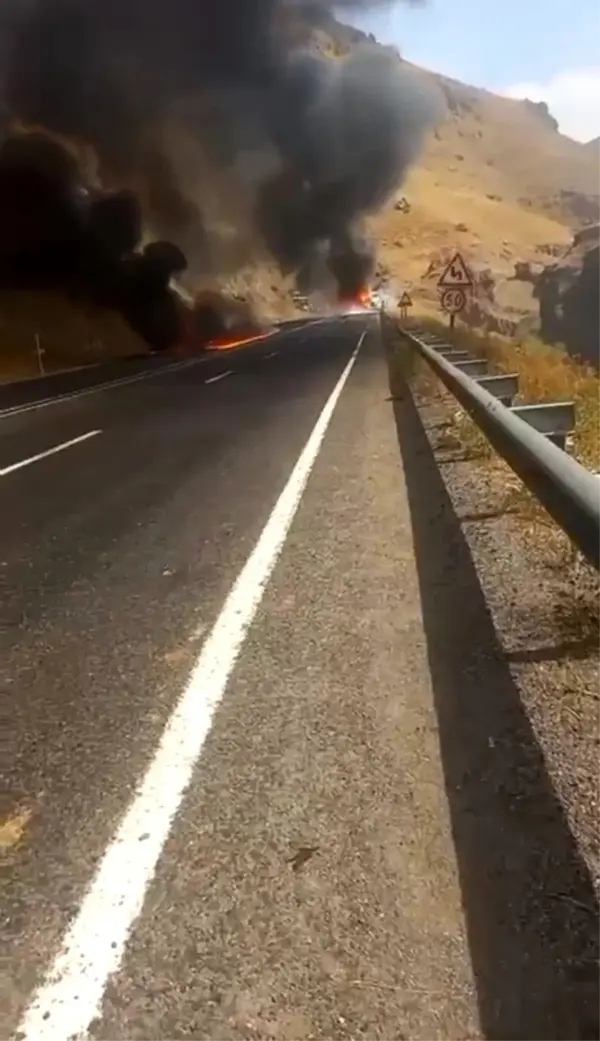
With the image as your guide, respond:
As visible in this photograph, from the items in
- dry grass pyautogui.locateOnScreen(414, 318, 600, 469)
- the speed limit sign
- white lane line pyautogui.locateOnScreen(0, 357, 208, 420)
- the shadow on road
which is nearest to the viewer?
the shadow on road

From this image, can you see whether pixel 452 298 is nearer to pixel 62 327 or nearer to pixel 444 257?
pixel 62 327

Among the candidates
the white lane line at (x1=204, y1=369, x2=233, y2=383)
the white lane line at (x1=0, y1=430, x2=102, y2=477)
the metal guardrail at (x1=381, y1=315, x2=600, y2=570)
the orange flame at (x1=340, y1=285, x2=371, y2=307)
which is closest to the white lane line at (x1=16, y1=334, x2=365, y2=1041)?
the metal guardrail at (x1=381, y1=315, x2=600, y2=570)

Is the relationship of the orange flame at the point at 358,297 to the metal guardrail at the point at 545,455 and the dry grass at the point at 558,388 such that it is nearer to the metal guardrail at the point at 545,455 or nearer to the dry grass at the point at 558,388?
the dry grass at the point at 558,388

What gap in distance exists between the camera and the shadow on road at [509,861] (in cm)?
191

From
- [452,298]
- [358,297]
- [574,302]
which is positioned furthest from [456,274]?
[358,297]

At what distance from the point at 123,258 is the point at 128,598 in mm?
39688

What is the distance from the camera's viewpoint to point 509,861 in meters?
2.36

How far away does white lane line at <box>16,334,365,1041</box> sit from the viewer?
1942 millimetres

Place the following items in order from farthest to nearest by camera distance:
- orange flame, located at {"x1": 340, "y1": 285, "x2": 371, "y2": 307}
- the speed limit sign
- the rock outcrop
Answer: orange flame, located at {"x1": 340, "y1": 285, "x2": 371, "y2": 307}
the rock outcrop
the speed limit sign

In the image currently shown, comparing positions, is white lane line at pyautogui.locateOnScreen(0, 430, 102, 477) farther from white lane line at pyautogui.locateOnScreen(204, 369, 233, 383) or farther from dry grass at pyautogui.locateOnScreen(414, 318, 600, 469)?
white lane line at pyautogui.locateOnScreen(204, 369, 233, 383)

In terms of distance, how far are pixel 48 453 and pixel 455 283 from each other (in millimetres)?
10011

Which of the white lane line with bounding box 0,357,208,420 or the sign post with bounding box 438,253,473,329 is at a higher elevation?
the sign post with bounding box 438,253,473,329

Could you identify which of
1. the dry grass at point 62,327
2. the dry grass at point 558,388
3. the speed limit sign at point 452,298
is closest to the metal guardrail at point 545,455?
the dry grass at point 558,388

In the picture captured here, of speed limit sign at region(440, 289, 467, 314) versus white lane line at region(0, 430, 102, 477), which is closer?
white lane line at region(0, 430, 102, 477)
